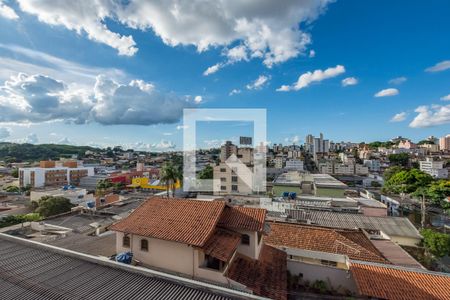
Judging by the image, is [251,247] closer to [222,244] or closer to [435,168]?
[222,244]

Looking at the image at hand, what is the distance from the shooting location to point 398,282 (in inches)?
409

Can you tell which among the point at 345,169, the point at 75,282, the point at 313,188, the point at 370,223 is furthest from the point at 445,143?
the point at 75,282

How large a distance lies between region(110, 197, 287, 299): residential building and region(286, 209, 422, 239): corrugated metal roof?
909 centimetres

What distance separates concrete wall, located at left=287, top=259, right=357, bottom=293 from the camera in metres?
12.0

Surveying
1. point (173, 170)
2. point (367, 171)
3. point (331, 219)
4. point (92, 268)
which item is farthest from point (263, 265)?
point (367, 171)

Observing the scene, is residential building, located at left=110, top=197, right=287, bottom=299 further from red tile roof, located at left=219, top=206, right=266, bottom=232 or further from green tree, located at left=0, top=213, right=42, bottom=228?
green tree, located at left=0, top=213, right=42, bottom=228

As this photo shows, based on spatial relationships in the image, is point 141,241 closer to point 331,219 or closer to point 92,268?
point 92,268

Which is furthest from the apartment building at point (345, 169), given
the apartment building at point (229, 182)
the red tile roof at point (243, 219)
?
the red tile roof at point (243, 219)

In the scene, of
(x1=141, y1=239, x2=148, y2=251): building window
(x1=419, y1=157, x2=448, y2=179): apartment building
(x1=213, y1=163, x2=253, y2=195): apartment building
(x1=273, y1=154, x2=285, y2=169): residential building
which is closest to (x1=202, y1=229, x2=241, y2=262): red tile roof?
(x1=141, y1=239, x2=148, y2=251): building window

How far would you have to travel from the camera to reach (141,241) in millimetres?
11211

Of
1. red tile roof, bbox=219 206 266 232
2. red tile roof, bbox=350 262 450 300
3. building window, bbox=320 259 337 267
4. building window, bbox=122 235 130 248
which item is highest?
red tile roof, bbox=219 206 266 232

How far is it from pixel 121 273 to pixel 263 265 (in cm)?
693

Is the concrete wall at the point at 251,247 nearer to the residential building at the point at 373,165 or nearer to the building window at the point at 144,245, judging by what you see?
the building window at the point at 144,245

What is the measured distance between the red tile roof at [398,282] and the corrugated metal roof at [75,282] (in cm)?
758
